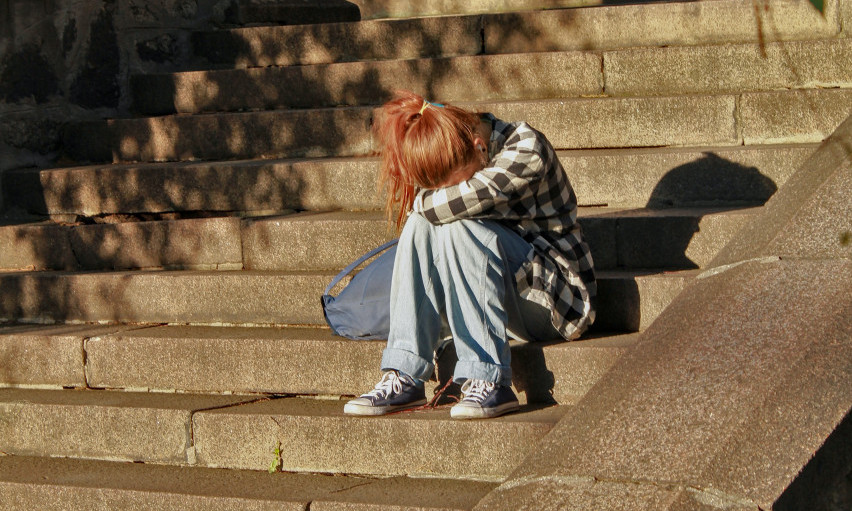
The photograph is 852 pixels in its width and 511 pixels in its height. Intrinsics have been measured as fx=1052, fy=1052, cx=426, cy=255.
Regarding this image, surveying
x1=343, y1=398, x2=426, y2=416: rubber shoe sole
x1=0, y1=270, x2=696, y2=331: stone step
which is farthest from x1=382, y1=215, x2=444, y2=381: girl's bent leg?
x1=0, y1=270, x2=696, y2=331: stone step

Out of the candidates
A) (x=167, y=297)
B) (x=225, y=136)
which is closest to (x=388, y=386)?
(x=167, y=297)

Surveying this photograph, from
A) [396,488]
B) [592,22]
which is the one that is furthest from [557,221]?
[592,22]

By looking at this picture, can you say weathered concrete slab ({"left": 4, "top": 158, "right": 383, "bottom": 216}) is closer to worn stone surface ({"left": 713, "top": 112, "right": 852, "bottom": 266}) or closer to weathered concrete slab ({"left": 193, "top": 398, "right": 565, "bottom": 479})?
weathered concrete slab ({"left": 193, "top": 398, "right": 565, "bottom": 479})

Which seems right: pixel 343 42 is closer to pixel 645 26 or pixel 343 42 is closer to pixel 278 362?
pixel 645 26

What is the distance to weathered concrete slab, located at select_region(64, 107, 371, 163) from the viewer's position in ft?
17.0

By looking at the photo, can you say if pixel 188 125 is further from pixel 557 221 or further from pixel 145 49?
pixel 557 221

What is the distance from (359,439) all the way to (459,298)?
0.57m

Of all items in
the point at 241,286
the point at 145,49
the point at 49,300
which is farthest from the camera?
the point at 145,49

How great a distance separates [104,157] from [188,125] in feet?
1.73

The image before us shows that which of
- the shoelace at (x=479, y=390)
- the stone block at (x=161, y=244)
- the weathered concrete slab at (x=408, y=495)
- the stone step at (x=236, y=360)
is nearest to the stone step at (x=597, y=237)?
the stone block at (x=161, y=244)

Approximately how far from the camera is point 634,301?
12.1 feet

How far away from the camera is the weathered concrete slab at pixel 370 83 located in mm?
5145

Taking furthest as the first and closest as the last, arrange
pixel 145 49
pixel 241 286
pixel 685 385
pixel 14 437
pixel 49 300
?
pixel 145 49
pixel 49 300
pixel 241 286
pixel 14 437
pixel 685 385

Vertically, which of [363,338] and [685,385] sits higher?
[685,385]
